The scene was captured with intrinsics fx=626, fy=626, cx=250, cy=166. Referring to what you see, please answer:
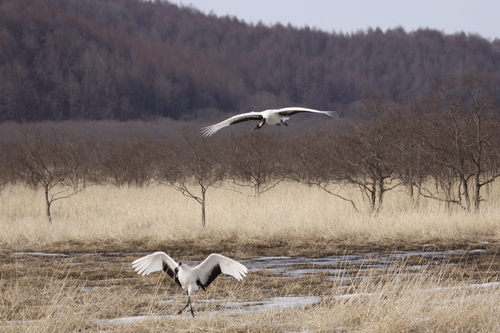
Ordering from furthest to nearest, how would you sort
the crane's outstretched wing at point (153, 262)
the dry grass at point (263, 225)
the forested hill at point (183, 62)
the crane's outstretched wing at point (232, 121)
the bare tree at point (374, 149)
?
the forested hill at point (183, 62) → the bare tree at point (374, 149) → the dry grass at point (263, 225) → the crane's outstretched wing at point (232, 121) → the crane's outstretched wing at point (153, 262)

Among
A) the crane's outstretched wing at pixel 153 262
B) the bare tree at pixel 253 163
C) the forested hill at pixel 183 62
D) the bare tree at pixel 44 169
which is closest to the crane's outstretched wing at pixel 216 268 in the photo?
the crane's outstretched wing at pixel 153 262

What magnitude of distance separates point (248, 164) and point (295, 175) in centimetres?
216

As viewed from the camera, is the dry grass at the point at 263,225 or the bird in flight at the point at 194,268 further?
the dry grass at the point at 263,225

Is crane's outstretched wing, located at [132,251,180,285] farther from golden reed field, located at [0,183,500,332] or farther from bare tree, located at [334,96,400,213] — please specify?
bare tree, located at [334,96,400,213]

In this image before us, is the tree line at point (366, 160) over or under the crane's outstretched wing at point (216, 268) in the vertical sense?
over

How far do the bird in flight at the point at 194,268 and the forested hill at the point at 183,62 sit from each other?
194 feet

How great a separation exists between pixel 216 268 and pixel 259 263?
3.58 m

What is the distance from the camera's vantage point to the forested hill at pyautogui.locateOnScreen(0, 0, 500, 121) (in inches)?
2933

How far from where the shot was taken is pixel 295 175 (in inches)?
917

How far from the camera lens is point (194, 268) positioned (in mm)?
6637

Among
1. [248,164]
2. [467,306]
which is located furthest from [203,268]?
[248,164]

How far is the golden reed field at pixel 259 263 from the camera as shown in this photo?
20.1 ft

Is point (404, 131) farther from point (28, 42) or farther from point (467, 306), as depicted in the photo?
point (28, 42)

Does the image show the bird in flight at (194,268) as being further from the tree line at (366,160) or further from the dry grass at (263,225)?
the tree line at (366,160)
